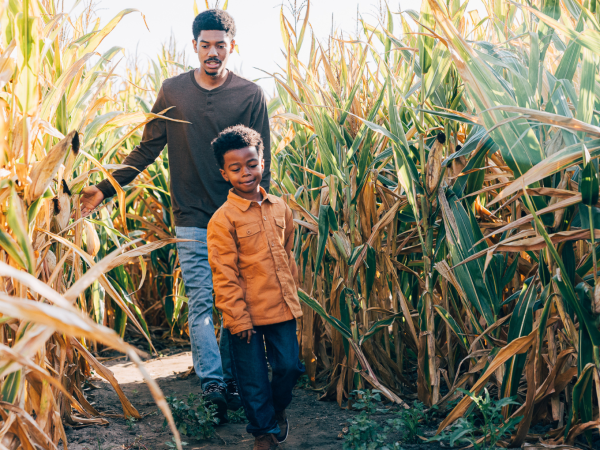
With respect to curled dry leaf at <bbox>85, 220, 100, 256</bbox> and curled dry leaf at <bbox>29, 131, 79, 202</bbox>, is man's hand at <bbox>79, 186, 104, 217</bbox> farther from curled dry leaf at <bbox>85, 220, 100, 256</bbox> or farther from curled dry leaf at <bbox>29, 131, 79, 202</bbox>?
curled dry leaf at <bbox>29, 131, 79, 202</bbox>

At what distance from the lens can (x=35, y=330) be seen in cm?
85

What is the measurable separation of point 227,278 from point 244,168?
17.7 inches

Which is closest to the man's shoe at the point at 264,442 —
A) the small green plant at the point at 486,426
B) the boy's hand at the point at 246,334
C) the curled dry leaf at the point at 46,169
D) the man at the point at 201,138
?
the boy's hand at the point at 246,334

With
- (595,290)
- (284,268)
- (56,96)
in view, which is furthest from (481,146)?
(56,96)

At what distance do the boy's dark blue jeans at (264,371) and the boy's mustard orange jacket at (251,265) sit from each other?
0.29 feet

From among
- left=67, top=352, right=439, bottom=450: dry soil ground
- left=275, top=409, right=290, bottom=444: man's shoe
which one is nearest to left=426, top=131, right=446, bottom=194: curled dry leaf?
left=67, top=352, right=439, bottom=450: dry soil ground

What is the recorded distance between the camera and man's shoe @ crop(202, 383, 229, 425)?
2.25 m

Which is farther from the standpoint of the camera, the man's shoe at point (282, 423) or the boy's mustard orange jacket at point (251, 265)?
the man's shoe at point (282, 423)

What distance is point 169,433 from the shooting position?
2158 millimetres

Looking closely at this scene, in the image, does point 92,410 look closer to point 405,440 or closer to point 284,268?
point 284,268

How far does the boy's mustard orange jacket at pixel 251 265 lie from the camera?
1931 mm

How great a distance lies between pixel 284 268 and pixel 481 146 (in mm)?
878

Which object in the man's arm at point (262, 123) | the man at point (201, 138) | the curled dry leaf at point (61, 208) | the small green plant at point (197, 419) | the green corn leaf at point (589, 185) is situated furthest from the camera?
the man's arm at point (262, 123)

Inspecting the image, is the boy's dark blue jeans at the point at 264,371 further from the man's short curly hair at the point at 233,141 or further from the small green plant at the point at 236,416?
the man's short curly hair at the point at 233,141
